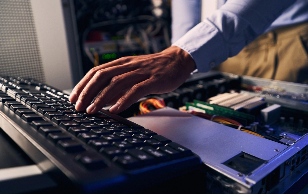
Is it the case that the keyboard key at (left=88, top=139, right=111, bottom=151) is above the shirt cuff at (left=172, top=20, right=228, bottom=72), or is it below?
below

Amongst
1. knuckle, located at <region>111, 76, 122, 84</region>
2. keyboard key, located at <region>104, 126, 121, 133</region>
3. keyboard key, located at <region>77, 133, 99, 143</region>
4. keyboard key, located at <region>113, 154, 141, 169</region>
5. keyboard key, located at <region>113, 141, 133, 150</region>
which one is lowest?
keyboard key, located at <region>104, 126, 121, 133</region>

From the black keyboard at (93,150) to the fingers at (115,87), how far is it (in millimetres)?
24

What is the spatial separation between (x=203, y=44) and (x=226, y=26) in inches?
3.5

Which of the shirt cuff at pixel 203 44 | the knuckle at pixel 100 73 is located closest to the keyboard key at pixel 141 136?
the knuckle at pixel 100 73

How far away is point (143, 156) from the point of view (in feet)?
1.06

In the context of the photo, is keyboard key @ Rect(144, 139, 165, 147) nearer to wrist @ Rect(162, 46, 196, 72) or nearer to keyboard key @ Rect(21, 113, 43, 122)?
keyboard key @ Rect(21, 113, 43, 122)

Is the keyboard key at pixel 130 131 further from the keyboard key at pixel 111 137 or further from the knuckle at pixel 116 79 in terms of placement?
the knuckle at pixel 116 79

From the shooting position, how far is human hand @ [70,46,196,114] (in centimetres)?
55

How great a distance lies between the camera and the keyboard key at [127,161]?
0.30 meters

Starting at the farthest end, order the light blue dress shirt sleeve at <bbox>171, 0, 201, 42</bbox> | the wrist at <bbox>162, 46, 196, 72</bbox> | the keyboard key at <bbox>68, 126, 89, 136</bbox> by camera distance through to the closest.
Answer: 1. the light blue dress shirt sleeve at <bbox>171, 0, 201, 42</bbox>
2. the wrist at <bbox>162, 46, 196, 72</bbox>
3. the keyboard key at <bbox>68, 126, 89, 136</bbox>

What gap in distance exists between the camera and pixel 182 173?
344mm

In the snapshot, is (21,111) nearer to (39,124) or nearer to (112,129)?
(39,124)

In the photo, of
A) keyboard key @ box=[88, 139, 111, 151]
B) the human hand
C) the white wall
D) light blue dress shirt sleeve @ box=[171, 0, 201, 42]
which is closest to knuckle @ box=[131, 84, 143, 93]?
the human hand

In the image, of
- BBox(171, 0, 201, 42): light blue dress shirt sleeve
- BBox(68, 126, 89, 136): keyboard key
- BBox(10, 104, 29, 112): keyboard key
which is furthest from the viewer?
BBox(171, 0, 201, 42): light blue dress shirt sleeve
